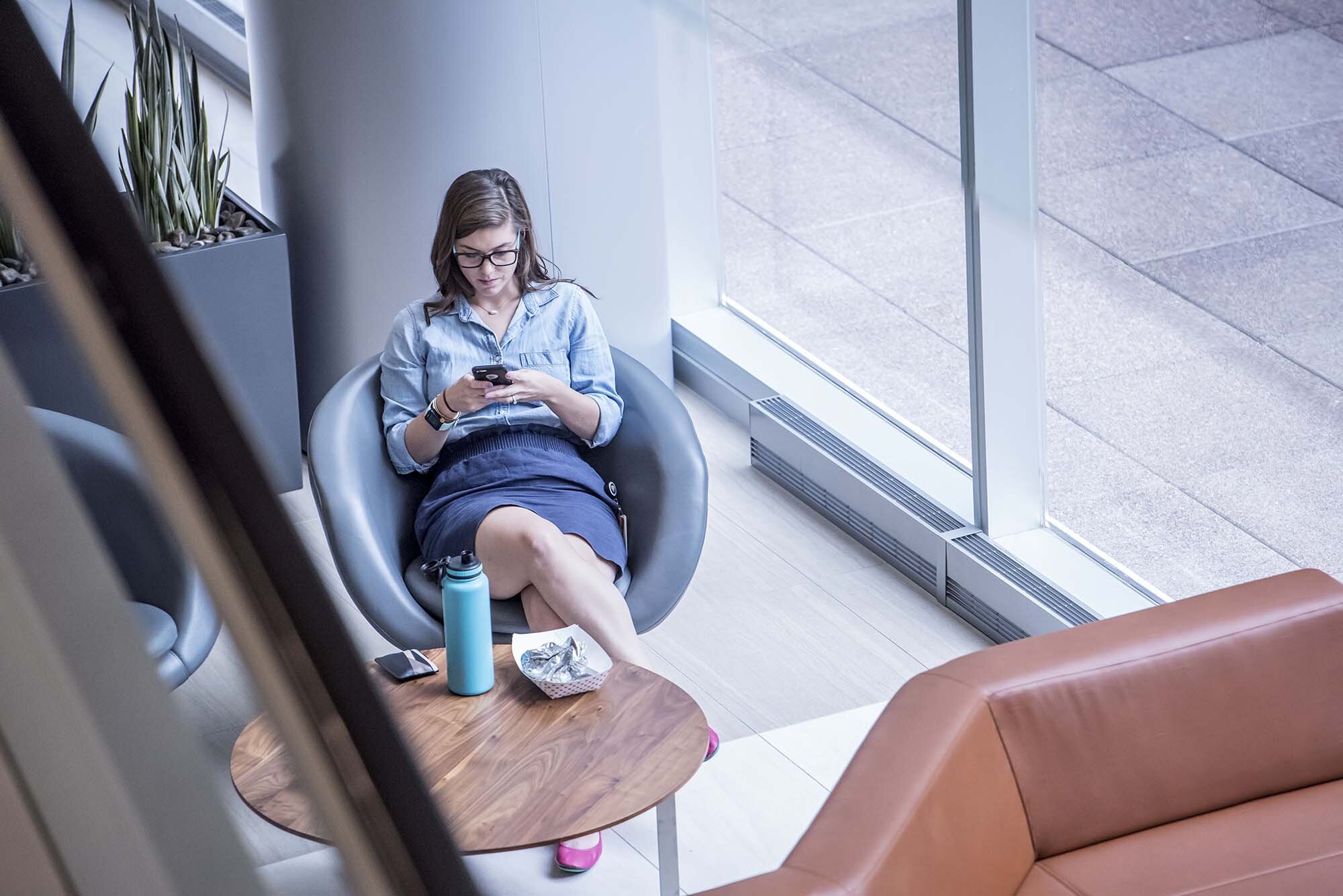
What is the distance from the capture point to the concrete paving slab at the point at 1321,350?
9.72 feet

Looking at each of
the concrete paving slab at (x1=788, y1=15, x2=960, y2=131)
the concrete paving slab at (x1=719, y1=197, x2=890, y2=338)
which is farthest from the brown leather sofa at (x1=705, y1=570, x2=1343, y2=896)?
the concrete paving slab at (x1=719, y1=197, x2=890, y2=338)

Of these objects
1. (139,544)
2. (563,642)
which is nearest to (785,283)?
(563,642)

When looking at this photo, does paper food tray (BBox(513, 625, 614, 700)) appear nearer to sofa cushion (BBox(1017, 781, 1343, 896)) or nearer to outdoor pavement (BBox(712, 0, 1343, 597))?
sofa cushion (BBox(1017, 781, 1343, 896))

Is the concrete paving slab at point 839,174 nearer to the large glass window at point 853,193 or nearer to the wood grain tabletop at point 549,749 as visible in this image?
the large glass window at point 853,193

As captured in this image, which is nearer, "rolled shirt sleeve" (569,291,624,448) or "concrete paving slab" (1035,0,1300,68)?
"concrete paving slab" (1035,0,1300,68)

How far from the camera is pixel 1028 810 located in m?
2.38

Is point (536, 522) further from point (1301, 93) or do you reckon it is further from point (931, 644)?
point (1301, 93)

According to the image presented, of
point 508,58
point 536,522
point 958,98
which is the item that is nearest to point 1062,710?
point 536,522

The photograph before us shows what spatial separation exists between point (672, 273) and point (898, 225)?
1006 millimetres

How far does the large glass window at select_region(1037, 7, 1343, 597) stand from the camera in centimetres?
292

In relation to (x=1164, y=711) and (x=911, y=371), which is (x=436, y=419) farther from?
(x=1164, y=711)

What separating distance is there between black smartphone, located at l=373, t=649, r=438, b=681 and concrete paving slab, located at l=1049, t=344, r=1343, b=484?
5.59 ft

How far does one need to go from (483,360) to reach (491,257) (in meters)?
0.23

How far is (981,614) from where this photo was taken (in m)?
3.73
